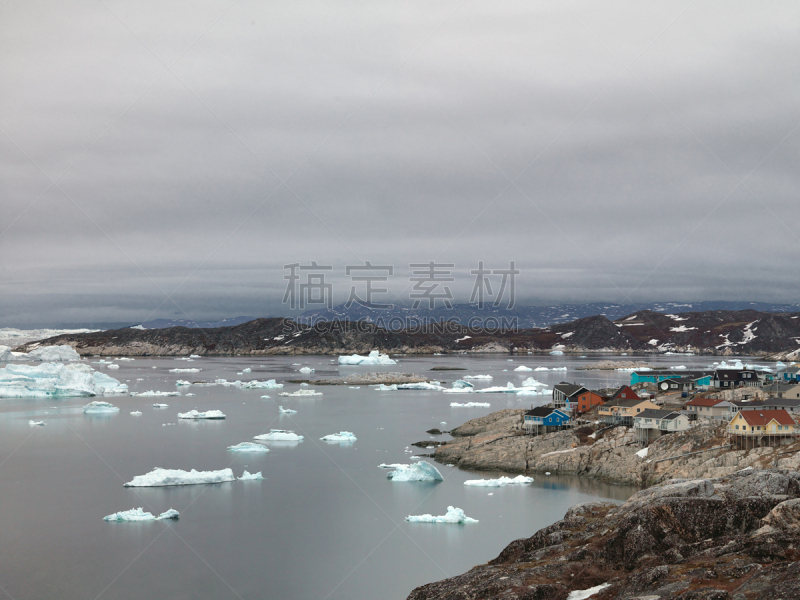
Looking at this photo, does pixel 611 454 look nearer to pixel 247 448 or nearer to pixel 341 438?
pixel 341 438

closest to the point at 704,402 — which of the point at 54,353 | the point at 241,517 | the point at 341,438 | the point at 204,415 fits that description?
the point at 341,438

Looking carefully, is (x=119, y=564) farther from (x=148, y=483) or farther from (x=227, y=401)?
(x=227, y=401)

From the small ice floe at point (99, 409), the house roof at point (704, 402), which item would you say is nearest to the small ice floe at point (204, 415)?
the small ice floe at point (99, 409)

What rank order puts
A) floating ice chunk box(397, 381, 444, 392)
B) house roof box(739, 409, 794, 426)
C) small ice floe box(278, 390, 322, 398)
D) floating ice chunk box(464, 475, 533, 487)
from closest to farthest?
house roof box(739, 409, 794, 426)
floating ice chunk box(464, 475, 533, 487)
small ice floe box(278, 390, 322, 398)
floating ice chunk box(397, 381, 444, 392)

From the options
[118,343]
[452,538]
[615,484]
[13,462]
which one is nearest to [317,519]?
[452,538]

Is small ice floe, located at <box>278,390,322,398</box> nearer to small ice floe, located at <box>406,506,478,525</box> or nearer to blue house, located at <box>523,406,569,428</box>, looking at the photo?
blue house, located at <box>523,406,569,428</box>

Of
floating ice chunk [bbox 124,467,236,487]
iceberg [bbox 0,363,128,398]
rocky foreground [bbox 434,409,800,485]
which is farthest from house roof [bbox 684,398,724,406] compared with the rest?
iceberg [bbox 0,363,128,398]

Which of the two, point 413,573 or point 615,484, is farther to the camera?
point 615,484
